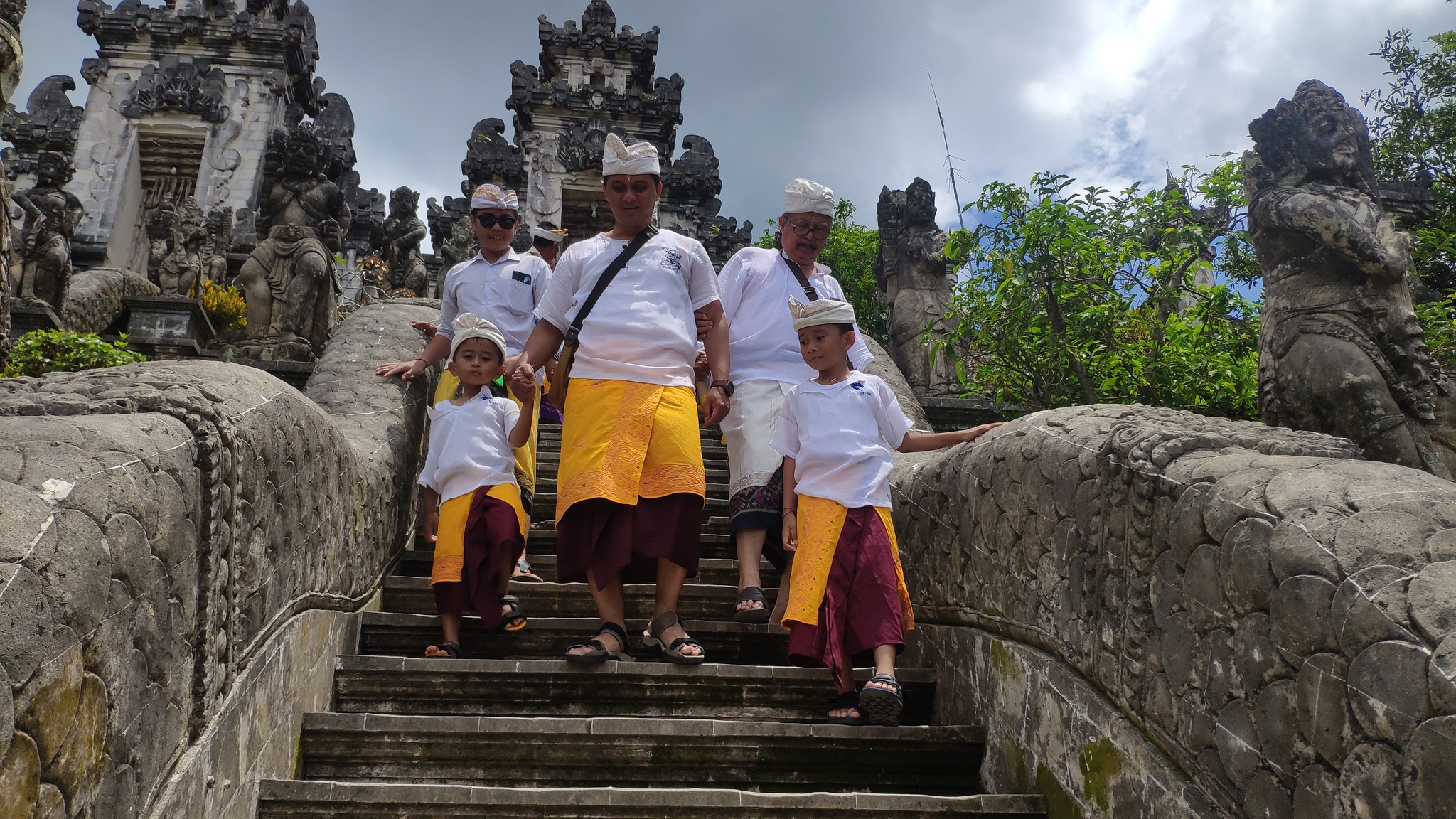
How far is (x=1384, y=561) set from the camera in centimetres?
163

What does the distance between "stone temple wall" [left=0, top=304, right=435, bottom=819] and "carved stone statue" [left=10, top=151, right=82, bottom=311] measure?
9.08 metres

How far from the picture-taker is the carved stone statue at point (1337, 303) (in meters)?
3.04

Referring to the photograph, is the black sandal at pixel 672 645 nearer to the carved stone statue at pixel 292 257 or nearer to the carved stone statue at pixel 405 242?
the carved stone statue at pixel 292 257

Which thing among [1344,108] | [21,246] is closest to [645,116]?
[21,246]

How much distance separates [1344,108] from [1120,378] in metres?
2.08

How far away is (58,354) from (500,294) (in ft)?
8.48

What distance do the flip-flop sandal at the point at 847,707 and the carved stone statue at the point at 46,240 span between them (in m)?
10.2

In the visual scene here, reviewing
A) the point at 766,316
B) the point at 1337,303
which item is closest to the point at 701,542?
the point at 766,316

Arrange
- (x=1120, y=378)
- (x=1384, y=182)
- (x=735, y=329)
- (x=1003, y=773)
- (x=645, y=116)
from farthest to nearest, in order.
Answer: (x=645, y=116), (x=1384, y=182), (x=1120, y=378), (x=735, y=329), (x=1003, y=773)

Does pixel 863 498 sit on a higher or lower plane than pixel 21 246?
lower

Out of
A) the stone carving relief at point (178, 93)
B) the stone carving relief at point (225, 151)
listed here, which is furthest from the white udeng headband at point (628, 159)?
the stone carving relief at point (178, 93)

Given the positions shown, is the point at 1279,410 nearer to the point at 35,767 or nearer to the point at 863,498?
the point at 863,498

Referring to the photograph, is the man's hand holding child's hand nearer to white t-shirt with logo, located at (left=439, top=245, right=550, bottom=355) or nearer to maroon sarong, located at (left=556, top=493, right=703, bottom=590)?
maroon sarong, located at (left=556, top=493, right=703, bottom=590)

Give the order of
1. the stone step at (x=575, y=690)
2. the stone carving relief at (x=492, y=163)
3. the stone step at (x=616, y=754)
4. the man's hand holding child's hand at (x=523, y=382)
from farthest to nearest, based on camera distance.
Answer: the stone carving relief at (x=492, y=163) → the man's hand holding child's hand at (x=523, y=382) → the stone step at (x=575, y=690) → the stone step at (x=616, y=754)
